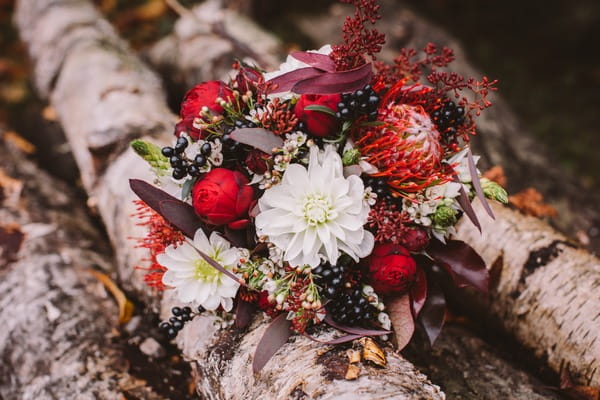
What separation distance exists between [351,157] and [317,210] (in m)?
0.18

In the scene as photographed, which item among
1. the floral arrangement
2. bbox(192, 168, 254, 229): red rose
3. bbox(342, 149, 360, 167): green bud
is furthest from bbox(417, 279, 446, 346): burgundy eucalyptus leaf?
bbox(192, 168, 254, 229): red rose

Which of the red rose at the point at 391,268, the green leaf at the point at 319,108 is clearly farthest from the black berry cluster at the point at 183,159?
the red rose at the point at 391,268

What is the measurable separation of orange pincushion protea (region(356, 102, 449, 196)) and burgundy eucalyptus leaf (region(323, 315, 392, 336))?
1.14 feet

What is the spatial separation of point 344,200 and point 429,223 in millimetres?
267

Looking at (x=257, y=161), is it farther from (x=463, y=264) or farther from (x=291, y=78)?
(x=463, y=264)

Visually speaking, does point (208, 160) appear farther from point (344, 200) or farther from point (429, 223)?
point (429, 223)

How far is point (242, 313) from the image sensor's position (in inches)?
52.4

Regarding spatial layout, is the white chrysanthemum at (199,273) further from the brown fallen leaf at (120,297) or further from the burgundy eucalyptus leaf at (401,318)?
the brown fallen leaf at (120,297)

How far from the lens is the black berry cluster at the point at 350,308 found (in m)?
1.24

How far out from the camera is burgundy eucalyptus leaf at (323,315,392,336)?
1.20 meters

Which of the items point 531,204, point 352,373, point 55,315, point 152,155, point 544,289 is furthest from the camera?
point 531,204

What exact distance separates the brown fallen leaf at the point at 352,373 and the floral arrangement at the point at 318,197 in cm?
9

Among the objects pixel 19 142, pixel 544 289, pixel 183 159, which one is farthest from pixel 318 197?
pixel 19 142

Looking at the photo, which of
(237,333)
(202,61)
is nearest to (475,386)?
(237,333)
